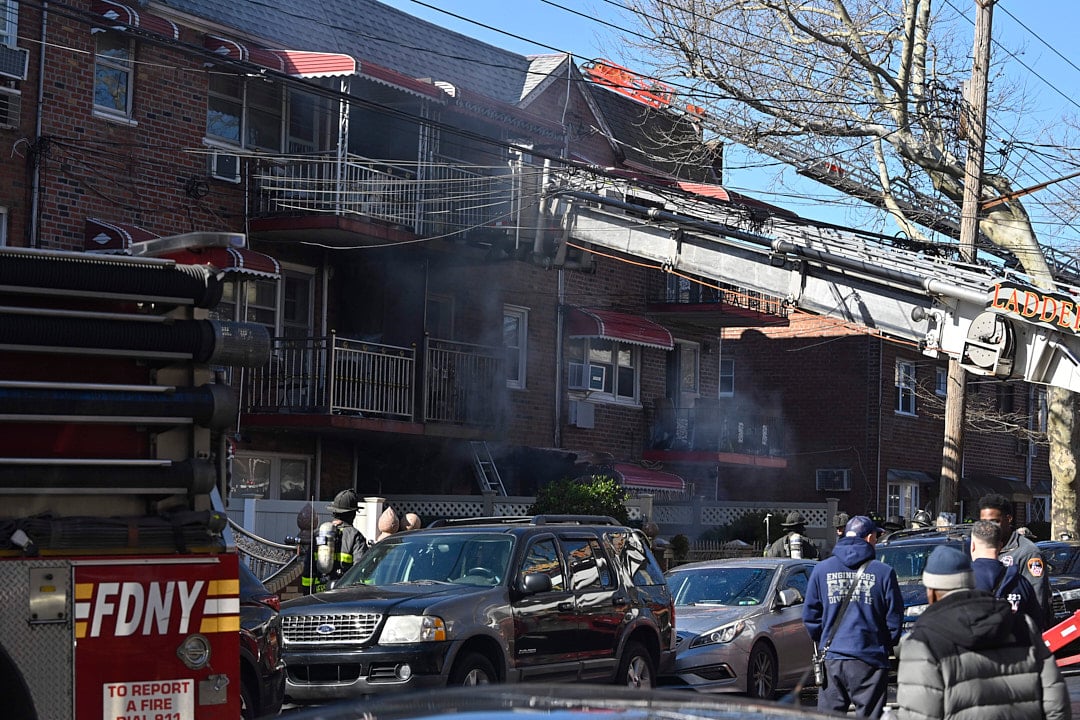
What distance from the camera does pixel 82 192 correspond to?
61.1 ft

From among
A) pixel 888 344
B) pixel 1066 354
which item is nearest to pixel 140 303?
pixel 1066 354

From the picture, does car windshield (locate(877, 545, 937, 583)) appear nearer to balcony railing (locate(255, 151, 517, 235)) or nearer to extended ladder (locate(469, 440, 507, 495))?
balcony railing (locate(255, 151, 517, 235))

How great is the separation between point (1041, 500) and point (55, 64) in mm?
34075

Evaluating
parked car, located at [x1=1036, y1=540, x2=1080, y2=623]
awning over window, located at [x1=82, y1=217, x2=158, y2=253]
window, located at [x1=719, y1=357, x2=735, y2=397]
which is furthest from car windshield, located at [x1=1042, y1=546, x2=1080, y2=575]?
window, located at [x1=719, y1=357, x2=735, y2=397]

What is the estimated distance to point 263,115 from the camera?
2139 cm

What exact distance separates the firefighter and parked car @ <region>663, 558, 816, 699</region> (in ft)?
10.6

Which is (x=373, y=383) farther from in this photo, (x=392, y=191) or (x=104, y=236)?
(x=104, y=236)

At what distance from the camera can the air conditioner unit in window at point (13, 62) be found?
17.5 metres

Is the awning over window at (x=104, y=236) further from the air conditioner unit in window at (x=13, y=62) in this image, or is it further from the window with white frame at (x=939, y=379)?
the window with white frame at (x=939, y=379)

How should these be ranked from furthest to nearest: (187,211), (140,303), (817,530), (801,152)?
(817,530) → (801,152) → (187,211) → (140,303)

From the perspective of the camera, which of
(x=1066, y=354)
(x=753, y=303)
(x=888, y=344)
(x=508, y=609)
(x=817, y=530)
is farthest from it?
(x=888, y=344)

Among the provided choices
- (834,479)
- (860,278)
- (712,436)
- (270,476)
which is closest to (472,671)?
(860,278)

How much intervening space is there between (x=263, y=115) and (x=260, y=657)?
13.7 meters

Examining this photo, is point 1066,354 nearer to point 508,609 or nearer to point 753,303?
point 508,609
